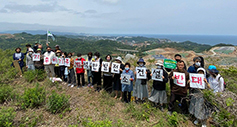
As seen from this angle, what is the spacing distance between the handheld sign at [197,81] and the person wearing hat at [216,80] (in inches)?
23.9

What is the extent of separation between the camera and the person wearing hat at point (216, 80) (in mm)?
3863

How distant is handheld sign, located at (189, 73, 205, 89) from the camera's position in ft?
12.2

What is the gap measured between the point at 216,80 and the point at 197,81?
29.5 inches

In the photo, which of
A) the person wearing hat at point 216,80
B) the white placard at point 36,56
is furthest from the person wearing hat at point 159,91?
the white placard at point 36,56

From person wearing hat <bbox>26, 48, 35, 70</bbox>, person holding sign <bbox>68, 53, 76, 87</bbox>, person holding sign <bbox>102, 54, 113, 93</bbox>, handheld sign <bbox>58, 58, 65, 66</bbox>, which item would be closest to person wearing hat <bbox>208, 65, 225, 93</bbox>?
person holding sign <bbox>102, 54, 113, 93</bbox>

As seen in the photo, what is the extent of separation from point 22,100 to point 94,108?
2479 mm

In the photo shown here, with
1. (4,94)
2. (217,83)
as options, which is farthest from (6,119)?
(217,83)

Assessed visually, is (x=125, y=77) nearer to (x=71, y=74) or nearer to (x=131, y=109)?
(x=131, y=109)

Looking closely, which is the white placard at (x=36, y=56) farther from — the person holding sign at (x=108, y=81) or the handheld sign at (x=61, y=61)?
the person holding sign at (x=108, y=81)

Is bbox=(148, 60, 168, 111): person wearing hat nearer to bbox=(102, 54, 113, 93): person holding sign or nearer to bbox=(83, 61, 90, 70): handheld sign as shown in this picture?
bbox=(102, 54, 113, 93): person holding sign

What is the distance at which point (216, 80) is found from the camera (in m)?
3.96

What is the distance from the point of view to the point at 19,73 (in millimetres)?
7266

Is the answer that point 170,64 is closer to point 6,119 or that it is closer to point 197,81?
point 197,81

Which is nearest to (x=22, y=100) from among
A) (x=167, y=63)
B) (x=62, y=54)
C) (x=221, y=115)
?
(x=62, y=54)
